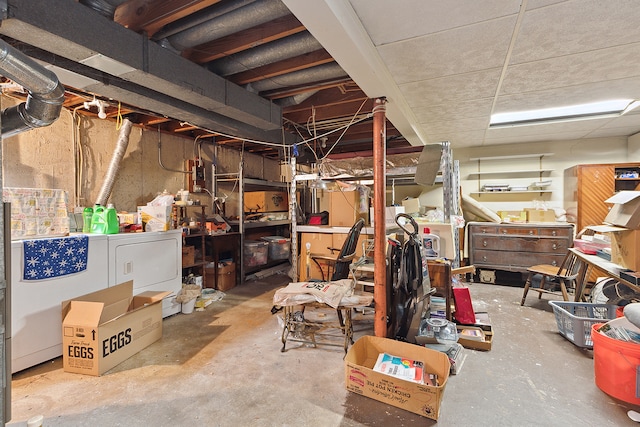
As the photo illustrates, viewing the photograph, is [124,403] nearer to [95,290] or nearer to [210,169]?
[95,290]

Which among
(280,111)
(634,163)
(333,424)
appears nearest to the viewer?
(333,424)

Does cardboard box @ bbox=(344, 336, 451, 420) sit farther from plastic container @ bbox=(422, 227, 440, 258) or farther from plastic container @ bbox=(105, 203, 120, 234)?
plastic container @ bbox=(105, 203, 120, 234)

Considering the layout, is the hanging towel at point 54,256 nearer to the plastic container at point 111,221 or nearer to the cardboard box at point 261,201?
the plastic container at point 111,221

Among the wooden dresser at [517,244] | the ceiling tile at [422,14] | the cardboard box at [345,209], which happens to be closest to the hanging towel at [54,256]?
the cardboard box at [345,209]

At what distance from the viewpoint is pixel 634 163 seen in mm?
4129

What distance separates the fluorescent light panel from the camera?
3260 millimetres

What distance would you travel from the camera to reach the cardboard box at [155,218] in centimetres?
327

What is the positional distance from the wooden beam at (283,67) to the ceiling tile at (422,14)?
496mm

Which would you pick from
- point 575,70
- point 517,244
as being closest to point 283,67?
point 575,70

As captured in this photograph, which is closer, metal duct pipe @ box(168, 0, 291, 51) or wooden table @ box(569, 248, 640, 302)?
metal duct pipe @ box(168, 0, 291, 51)

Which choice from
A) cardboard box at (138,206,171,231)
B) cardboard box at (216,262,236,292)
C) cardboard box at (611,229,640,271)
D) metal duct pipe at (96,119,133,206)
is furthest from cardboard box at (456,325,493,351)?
metal duct pipe at (96,119,133,206)

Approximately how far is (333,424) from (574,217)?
16.0ft

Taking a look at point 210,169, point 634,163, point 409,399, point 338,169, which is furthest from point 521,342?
point 210,169

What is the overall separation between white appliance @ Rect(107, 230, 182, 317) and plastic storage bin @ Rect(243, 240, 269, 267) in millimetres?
1379
